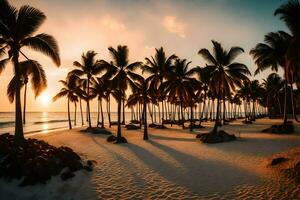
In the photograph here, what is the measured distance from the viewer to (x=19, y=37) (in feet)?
42.7

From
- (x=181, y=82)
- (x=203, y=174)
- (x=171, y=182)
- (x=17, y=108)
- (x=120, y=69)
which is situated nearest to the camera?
(x=171, y=182)

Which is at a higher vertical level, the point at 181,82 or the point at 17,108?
the point at 181,82

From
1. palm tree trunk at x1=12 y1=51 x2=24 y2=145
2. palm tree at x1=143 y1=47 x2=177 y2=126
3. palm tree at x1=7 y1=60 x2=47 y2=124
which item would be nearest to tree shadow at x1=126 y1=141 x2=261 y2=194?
palm tree trunk at x1=12 y1=51 x2=24 y2=145

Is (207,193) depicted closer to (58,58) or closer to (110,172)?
(110,172)

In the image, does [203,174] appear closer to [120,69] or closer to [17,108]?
[17,108]

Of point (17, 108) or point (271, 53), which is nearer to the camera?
point (17, 108)

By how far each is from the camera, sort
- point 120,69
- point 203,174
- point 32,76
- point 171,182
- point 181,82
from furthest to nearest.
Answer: point 181,82 < point 120,69 < point 32,76 < point 203,174 < point 171,182

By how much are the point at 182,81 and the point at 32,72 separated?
22.3m

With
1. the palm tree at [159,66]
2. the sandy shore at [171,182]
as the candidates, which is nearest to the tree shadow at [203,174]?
the sandy shore at [171,182]

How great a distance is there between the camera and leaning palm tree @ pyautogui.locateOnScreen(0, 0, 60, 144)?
12.5m

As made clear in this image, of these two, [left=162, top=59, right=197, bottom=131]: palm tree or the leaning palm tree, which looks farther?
[left=162, top=59, right=197, bottom=131]: palm tree

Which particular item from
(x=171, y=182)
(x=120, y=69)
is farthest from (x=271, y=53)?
(x=171, y=182)

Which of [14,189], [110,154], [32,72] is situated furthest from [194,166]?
[32,72]

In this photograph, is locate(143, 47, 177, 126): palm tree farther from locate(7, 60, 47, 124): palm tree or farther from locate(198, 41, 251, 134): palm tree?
locate(7, 60, 47, 124): palm tree
